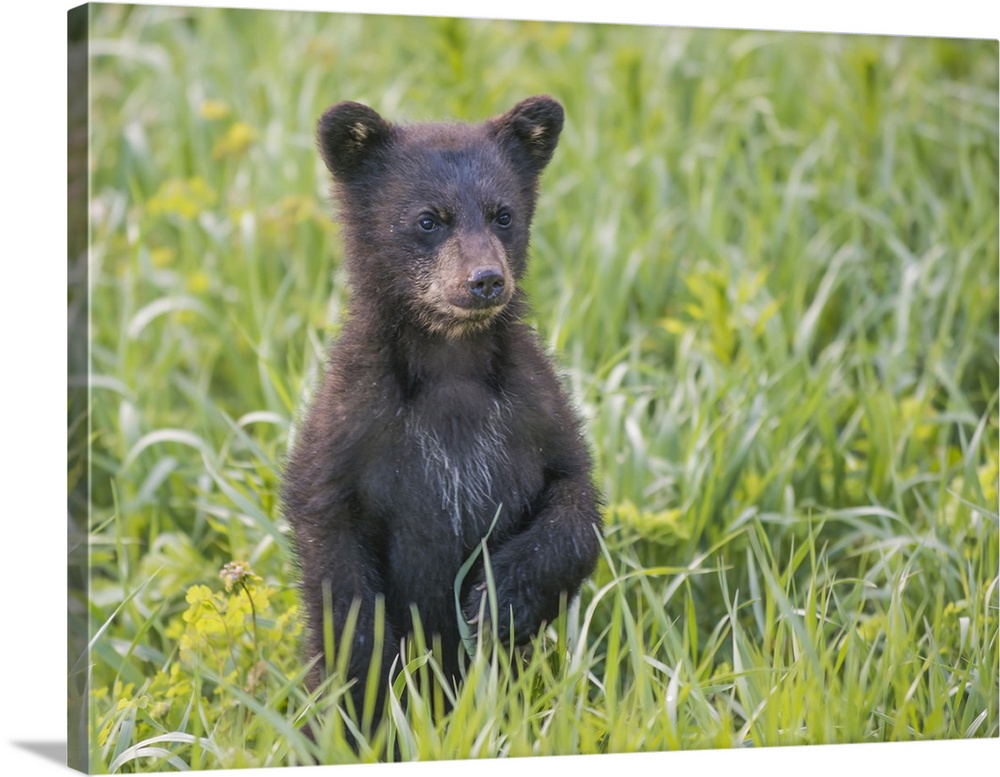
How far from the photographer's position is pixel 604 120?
962cm

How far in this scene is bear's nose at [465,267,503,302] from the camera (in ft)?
17.9

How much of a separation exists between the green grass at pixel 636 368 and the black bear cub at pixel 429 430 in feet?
0.96

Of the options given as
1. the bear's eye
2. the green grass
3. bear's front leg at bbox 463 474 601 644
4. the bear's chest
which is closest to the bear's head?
the bear's eye

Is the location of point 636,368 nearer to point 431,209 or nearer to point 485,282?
point 431,209

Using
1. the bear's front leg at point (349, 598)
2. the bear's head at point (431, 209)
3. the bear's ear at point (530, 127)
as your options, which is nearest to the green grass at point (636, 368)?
the bear's front leg at point (349, 598)

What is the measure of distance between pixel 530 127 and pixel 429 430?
132 centimetres

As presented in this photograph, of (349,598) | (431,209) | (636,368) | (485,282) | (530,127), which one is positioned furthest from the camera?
(636,368)

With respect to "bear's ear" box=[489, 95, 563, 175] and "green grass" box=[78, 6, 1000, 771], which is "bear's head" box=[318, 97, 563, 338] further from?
"green grass" box=[78, 6, 1000, 771]

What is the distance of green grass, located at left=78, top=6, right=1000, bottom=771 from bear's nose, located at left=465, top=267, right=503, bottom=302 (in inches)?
52.4

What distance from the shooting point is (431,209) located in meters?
5.73

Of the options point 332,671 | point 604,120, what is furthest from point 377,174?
point 604,120

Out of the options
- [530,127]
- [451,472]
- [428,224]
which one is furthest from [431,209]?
[451,472]

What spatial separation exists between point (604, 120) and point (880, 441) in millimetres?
3018

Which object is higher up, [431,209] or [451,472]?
[431,209]
